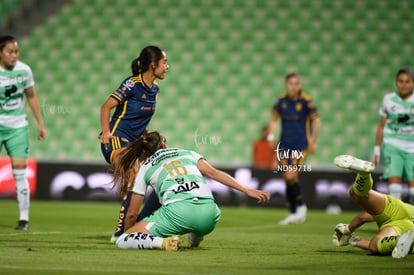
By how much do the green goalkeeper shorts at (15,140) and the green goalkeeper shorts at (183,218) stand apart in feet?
9.83

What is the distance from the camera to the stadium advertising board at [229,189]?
50.7ft

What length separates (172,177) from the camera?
6555mm

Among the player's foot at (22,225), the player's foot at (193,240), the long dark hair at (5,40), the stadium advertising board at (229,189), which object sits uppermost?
the long dark hair at (5,40)

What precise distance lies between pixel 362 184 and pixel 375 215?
435 mm

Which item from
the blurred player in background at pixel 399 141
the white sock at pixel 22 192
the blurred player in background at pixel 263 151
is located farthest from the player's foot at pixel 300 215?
the blurred player in background at pixel 263 151

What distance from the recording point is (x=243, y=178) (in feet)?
50.8

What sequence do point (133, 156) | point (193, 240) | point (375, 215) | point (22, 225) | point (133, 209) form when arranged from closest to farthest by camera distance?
point (133, 209), point (375, 215), point (133, 156), point (193, 240), point (22, 225)

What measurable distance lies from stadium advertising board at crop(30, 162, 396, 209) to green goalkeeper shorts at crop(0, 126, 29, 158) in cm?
619

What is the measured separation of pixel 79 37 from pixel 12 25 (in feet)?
5.44

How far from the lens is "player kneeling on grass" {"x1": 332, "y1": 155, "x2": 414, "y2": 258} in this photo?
6340mm

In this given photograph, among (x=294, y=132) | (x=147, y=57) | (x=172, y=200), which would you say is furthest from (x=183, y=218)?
(x=294, y=132)

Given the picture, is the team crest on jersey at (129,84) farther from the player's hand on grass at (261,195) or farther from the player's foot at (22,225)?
the player's foot at (22,225)

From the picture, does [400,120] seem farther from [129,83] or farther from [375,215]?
[129,83]

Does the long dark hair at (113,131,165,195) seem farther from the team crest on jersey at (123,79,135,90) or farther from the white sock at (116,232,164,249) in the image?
the team crest on jersey at (123,79,135,90)
